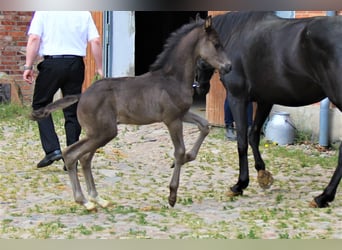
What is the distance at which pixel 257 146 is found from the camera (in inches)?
279

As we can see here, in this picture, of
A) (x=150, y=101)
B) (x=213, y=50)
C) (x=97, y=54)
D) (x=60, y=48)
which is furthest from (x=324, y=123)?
(x=150, y=101)

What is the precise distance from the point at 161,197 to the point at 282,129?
3.31 m

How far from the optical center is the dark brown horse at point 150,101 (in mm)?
5824

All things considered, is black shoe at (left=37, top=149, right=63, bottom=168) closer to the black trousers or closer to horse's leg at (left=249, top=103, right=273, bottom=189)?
the black trousers

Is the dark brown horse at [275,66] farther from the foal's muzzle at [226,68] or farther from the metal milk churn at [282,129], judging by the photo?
the metal milk churn at [282,129]

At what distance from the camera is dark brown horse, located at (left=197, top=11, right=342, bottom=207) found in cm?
604

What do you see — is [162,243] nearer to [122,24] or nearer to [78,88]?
[78,88]

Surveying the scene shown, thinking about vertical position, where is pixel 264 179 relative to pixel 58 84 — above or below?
below

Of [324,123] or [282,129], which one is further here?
[282,129]

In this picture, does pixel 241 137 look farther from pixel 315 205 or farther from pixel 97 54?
pixel 97 54

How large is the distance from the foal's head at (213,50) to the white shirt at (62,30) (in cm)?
182

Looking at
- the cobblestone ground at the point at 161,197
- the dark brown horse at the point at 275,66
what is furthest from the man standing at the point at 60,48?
the dark brown horse at the point at 275,66

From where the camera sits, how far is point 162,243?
494 centimetres

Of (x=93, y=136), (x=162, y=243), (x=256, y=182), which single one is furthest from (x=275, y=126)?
(x=162, y=243)
